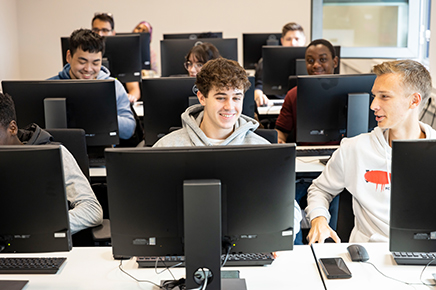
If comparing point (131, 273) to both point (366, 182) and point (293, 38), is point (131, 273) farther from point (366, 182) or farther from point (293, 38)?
point (293, 38)

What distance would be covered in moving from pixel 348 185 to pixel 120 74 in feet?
8.67

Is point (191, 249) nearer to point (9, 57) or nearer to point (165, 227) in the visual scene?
point (165, 227)

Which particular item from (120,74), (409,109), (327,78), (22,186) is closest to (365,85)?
(327,78)

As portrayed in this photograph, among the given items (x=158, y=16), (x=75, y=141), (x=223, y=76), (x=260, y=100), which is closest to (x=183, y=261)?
(x=223, y=76)

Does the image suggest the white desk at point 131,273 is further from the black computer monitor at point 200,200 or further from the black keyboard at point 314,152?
the black keyboard at point 314,152

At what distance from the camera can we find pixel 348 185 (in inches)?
78.4

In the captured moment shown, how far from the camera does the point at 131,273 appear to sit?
1.57m

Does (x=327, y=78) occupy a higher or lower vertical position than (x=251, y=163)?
higher

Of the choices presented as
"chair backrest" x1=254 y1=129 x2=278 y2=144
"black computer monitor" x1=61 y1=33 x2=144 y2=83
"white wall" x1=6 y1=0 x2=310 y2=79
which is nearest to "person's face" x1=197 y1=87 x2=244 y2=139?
"chair backrest" x1=254 y1=129 x2=278 y2=144

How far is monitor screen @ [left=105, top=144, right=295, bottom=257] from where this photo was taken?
1313 millimetres

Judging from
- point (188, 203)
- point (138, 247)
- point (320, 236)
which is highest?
point (188, 203)

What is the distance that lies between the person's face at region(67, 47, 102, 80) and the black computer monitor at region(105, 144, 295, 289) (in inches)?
78.9

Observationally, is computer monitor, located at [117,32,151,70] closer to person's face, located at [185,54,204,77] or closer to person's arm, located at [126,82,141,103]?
person's arm, located at [126,82,141,103]

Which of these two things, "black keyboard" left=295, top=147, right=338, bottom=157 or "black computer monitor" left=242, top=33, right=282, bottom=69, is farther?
"black computer monitor" left=242, top=33, right=282, bottom=69
